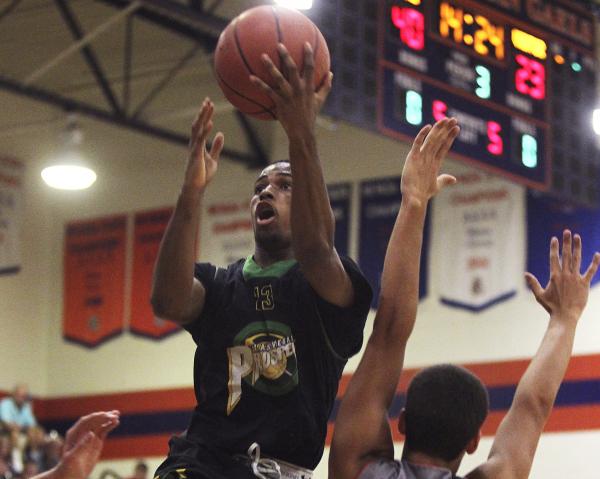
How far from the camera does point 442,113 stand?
34.1ft

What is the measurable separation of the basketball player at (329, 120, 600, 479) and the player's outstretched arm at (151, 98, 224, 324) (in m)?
0.75

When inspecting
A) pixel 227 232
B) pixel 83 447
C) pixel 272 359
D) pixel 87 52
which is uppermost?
pixel 87 52

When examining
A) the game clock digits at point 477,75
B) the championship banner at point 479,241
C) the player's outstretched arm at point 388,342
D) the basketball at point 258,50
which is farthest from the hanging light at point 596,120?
the player's outstretched arm at point 388,342

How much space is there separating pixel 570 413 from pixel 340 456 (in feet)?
40.6

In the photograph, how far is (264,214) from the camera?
445 centimetres

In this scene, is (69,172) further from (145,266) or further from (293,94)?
(293,94)

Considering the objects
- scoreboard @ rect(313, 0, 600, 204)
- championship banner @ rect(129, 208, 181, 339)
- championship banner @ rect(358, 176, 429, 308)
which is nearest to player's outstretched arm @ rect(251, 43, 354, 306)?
scoreboard @ rect(313, 0, 600, 204)

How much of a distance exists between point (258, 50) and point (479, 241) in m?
12.3

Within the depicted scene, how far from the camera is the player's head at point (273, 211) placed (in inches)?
174

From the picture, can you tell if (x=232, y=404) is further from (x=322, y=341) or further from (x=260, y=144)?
(x=260, y=144)

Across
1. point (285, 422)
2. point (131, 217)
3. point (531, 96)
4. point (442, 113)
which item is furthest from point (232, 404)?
point (131, 217)

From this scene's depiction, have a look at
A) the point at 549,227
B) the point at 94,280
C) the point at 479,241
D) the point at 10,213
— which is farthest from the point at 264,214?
the point at 94,280

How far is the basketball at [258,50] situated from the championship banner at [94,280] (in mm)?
15291

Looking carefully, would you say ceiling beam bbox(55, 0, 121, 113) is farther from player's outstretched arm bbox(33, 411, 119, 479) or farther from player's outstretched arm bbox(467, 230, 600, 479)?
player's outstretched arm bbox(467, 230, 600, 479)
